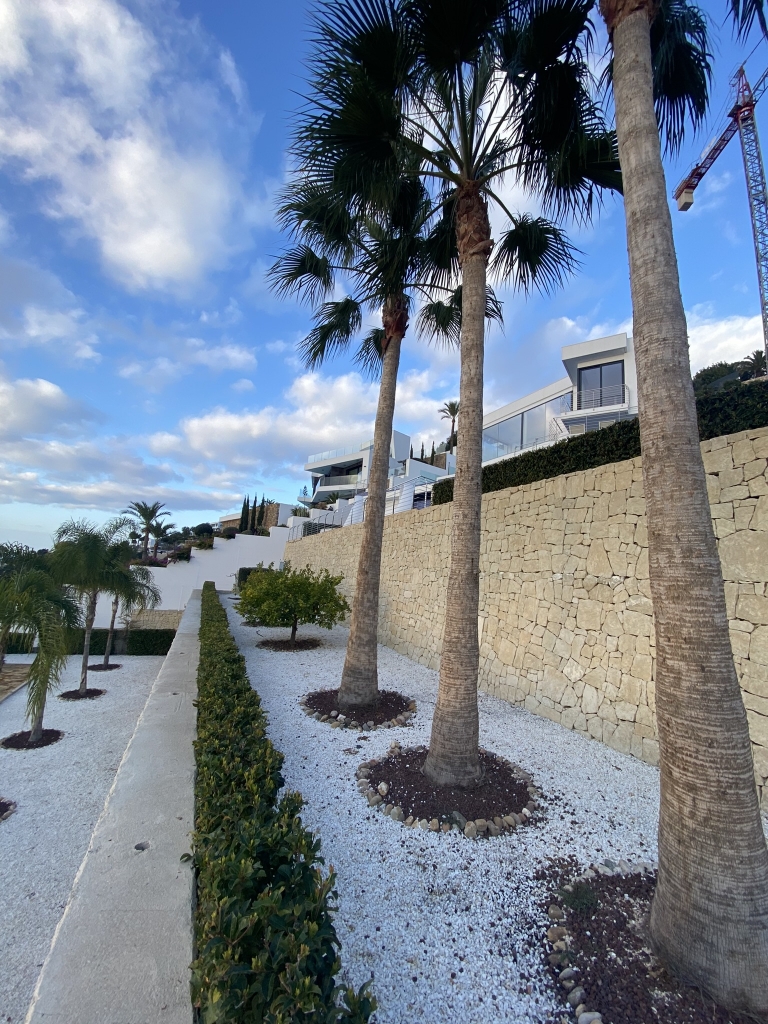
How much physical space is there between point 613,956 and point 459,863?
1.01 metres

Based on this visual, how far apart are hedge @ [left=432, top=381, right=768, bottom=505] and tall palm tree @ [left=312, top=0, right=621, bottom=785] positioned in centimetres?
252

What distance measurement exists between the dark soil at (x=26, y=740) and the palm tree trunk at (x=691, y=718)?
891cm

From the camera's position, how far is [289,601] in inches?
409

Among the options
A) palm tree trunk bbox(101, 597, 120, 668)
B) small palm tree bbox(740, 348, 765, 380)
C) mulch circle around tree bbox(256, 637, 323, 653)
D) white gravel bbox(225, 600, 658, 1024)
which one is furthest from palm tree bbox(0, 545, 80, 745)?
small palm tree bbox(740, 348, 765, 380)

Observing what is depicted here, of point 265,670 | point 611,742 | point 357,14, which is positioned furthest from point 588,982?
point 265,670

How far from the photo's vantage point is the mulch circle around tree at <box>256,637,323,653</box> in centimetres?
1084

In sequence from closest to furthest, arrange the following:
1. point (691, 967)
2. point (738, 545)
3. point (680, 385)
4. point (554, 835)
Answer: point (691, 967), point (680, 385), point (554, 835), point (738, 545)

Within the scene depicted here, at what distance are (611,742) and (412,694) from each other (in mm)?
2973

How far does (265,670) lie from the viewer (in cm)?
853

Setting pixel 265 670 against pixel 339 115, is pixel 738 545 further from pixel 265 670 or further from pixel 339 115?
pixel 265 670

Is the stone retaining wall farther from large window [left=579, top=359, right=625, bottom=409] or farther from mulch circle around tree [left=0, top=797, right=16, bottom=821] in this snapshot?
large window [left=579, top=359, right=625, bottom=409]

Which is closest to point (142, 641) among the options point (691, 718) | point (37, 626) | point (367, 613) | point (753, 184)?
point (37, 626)

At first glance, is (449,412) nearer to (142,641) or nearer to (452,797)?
(142,641)

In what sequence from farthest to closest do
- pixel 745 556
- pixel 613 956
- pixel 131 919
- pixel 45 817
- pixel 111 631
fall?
1. pixel 111 631
2. pixel 45 817
3. pixel 745 556
4. pixel 613 956
5. pixel 131 919
